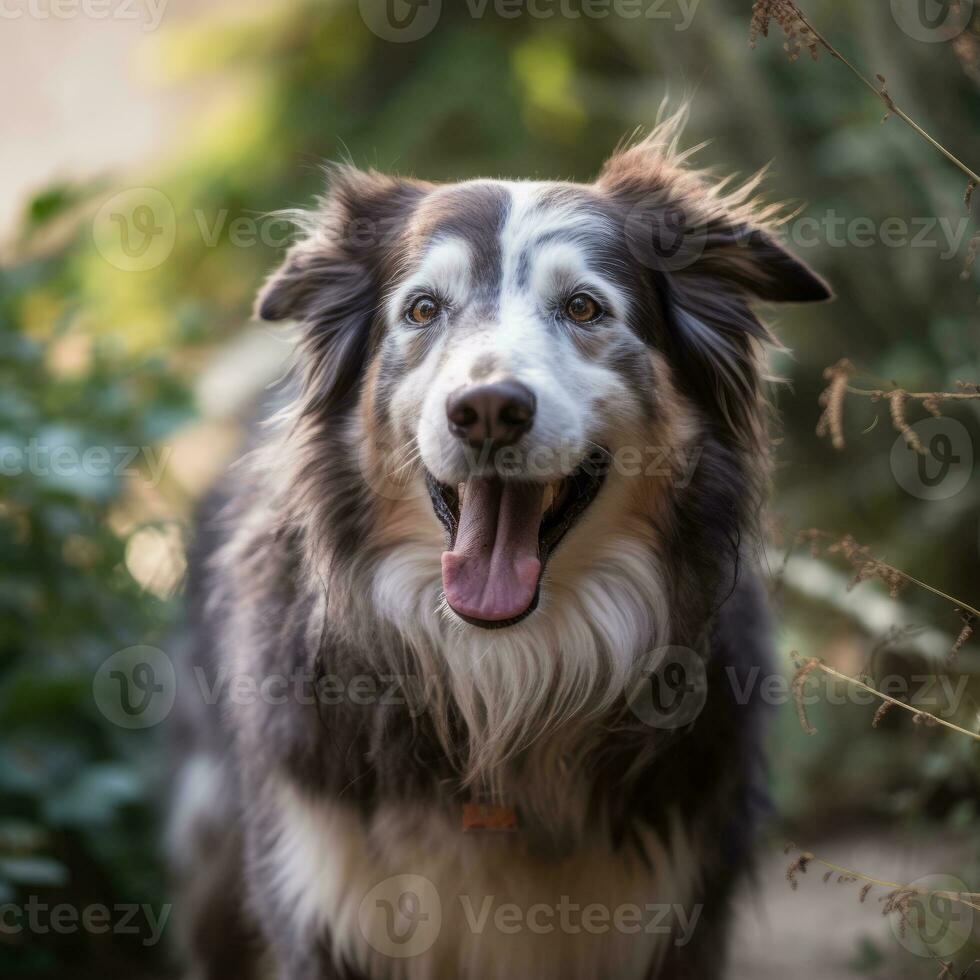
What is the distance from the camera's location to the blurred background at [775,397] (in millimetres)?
3844

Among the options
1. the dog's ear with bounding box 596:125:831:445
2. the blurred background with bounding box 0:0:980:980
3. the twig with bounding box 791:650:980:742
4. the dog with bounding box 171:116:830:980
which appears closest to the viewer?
the twig with bounding box 791:650:980:742

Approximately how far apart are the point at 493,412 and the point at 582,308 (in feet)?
1.72

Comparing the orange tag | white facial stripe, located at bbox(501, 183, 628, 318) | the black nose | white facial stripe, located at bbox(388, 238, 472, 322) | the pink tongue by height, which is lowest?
the orange tag

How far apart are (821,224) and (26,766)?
12.8ft

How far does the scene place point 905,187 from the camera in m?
4.95

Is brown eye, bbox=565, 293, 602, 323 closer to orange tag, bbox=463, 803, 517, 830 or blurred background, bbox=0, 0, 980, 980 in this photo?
blurred background, bbox=0, 0, 980, 980

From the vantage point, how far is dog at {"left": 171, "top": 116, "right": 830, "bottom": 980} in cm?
286

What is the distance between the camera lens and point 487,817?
2.87m

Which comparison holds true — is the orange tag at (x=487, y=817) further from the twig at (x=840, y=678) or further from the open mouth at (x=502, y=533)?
→ the twig at (x=840, y=678)

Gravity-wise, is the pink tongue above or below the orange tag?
above

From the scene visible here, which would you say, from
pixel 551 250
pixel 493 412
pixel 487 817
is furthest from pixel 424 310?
pixel 487 817

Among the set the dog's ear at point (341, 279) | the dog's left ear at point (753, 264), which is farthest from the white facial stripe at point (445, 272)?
the dog's left ear at point (753, 264)

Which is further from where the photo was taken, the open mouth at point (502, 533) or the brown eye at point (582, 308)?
the brown eye at point (582, 308)

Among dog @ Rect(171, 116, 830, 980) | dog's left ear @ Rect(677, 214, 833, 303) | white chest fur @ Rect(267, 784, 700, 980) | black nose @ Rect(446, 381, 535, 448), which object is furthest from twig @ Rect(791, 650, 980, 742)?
dog's left ear @ Rect(677, 214, 833, 303)
